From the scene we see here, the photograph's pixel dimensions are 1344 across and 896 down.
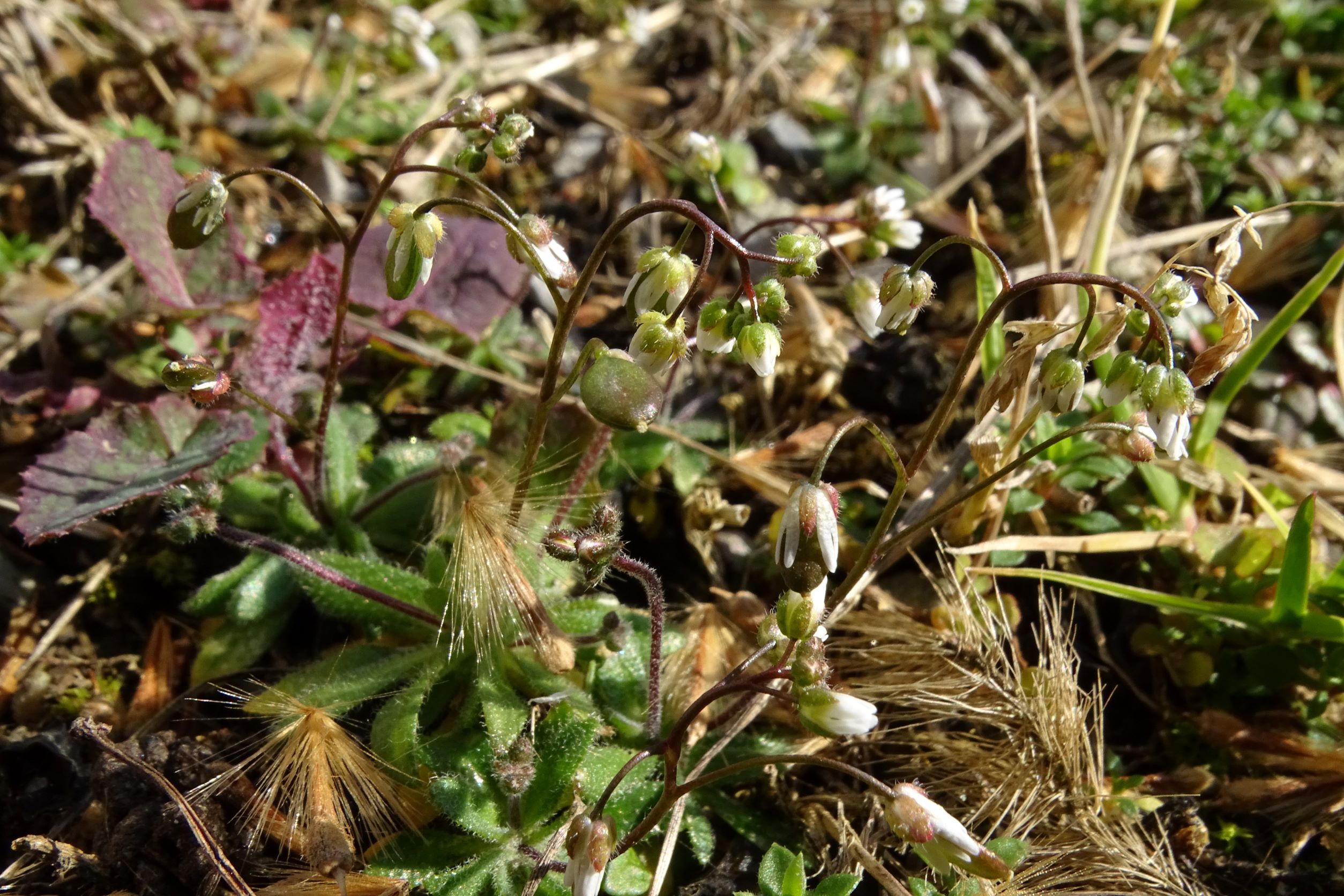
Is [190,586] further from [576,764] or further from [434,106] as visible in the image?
[434,106]

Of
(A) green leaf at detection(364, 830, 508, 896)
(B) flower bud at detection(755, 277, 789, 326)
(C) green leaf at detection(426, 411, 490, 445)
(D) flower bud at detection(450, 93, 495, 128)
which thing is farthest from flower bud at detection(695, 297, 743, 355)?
(A) green leaf at detection(364, 830, 508, 896)

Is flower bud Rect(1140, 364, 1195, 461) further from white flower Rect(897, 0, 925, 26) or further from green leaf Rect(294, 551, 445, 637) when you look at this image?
white flower Rect(897, 0, 925, 26)

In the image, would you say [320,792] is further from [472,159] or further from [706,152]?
[706,152]

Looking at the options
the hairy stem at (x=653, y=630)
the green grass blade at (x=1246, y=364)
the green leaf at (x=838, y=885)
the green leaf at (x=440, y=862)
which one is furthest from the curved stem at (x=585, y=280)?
the green grass blade at (x=1246, y=364)

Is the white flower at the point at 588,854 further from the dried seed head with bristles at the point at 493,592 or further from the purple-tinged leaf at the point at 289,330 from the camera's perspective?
the purple-tinged leaf at the point at 289,330

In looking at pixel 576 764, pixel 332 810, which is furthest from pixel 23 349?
pixel 576 764

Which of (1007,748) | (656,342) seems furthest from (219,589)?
(1007,748)
